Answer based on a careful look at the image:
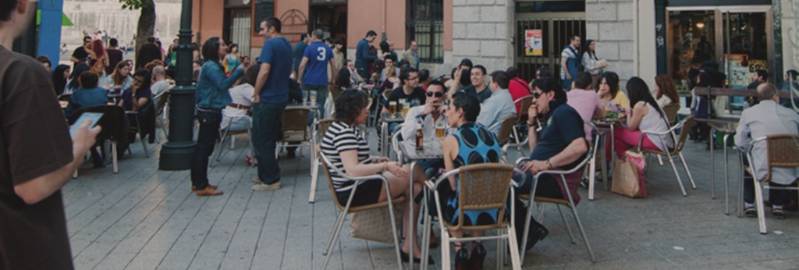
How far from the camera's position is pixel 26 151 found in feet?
5.72

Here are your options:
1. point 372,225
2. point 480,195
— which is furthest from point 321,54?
point 480,195

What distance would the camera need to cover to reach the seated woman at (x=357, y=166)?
14.1ft

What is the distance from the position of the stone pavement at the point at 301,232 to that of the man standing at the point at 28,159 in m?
2.64

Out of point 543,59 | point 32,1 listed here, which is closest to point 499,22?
point 543,59

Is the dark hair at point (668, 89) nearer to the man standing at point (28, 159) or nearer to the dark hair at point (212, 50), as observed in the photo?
the dark hair at point (212, 50)

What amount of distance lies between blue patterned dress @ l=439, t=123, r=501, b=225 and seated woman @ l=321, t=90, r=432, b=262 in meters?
0.47

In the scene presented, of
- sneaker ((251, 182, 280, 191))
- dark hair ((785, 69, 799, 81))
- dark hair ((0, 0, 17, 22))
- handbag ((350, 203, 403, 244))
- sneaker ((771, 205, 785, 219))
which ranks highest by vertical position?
dark hair ((0, 0, 17, 22))

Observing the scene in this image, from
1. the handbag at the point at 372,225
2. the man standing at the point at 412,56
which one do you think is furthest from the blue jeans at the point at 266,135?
the man standing at the point at 412,56

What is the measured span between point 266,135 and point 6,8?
199 inches

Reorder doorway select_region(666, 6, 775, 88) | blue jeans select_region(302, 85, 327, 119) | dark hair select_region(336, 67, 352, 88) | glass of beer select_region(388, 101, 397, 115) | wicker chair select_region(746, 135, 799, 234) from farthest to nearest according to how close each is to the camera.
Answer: doorway select_region(666, 6, 775, 88), blue jeans select_region(302, 85, 327, 119), dark hair select_region(336, 67, 352, 88), glass of beer select_region(388, 101, 397, 115), wicker chair select_region(746, 135, 799, 234)

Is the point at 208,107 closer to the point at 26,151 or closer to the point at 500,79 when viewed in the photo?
the point at 500,79

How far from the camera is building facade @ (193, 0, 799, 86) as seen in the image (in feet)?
43.8

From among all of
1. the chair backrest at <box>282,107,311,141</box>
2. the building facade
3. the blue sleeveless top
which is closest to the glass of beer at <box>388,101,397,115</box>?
the chair backrest at <box>282,107,311,141</box>

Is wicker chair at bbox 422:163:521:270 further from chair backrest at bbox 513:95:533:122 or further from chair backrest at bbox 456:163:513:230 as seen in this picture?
chair backrest at bbox 513:95:533:122
